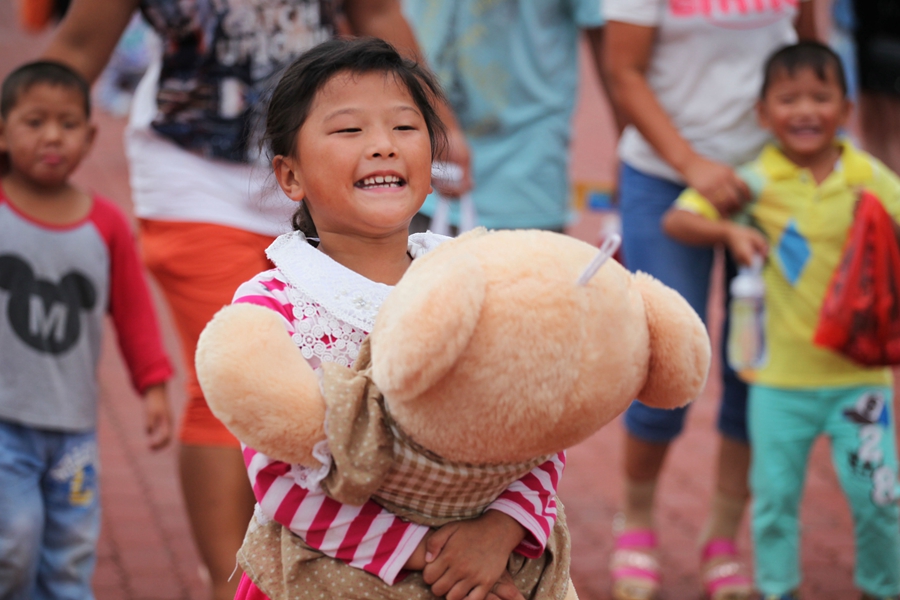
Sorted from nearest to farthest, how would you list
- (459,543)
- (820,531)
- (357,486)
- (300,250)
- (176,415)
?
(357,486), (459,543), (300,250), (820,531), (176,415)

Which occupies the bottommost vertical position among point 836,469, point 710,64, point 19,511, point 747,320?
point 19,511

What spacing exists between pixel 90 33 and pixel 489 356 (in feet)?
6.63

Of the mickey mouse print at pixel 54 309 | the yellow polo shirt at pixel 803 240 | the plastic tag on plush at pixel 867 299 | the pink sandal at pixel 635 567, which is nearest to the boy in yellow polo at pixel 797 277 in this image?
the yellow polo shirt at pixel 803 240

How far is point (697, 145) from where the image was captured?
388 cm

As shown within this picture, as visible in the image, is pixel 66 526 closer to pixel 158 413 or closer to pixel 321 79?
pixel 158 413

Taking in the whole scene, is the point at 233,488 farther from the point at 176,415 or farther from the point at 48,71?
the point at 176,415

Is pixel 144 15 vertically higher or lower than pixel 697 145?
higher

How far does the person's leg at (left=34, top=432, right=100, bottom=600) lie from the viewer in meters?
3.24

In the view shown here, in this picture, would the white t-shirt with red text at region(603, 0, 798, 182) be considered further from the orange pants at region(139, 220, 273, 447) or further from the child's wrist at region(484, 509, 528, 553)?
the child's wrist at region(484, 509, 528, 553)

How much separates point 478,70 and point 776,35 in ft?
3.23

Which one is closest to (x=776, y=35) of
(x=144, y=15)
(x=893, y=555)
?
(x=893, y=555)

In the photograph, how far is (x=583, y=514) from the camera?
188 inches

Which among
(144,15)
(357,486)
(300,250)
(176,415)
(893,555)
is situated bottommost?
(176,415)

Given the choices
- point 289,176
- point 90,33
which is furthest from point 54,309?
point 289,176
